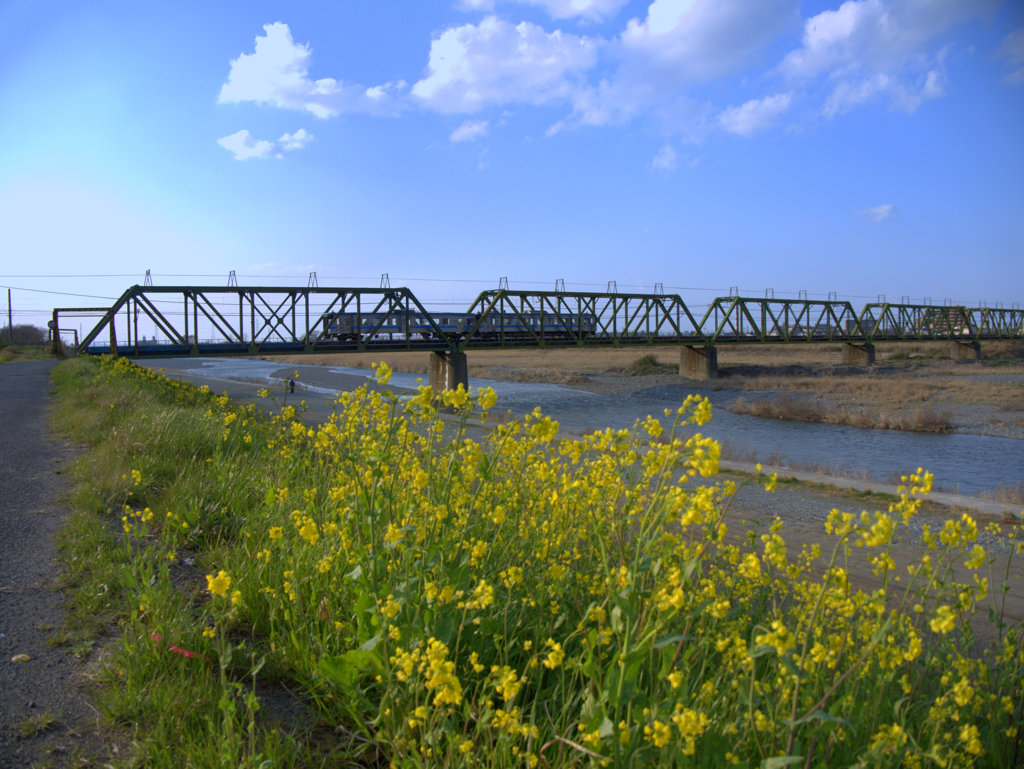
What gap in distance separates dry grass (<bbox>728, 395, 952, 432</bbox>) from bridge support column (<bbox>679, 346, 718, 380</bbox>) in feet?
64.5

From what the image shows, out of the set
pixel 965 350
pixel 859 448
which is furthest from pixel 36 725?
pixel 965 350

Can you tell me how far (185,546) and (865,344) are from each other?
217 feet

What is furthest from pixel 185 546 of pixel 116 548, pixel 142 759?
pixel 142 759

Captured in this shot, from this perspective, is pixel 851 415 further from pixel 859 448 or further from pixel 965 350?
pixel 965 350

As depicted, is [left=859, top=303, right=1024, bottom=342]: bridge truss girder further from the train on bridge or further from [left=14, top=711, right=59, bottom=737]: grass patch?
[left=14, top=711, right=59, bottom=737]: grass patch

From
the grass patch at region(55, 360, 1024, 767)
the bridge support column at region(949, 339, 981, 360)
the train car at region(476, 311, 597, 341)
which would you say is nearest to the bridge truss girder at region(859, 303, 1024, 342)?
the bridge support column at region(949, 339, 981, 360)

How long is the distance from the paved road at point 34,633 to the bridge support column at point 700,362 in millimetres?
46581

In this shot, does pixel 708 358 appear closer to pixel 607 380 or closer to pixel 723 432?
pixel 607 380

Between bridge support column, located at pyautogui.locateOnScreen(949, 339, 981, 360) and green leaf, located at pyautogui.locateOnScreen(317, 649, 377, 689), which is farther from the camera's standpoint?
bridge support column, located at pyautogui.locateOnScreen(949, 339, 981, 360)

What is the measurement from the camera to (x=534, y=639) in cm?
288

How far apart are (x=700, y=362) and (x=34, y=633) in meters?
49.4

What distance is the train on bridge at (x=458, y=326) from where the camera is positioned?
3572 centimetres

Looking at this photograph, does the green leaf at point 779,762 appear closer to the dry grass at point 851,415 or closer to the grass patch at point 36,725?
the grass patch at point 36,725

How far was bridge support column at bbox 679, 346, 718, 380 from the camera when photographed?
162 feet
